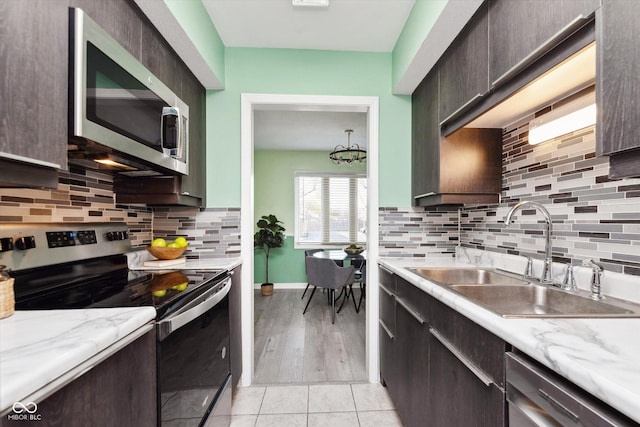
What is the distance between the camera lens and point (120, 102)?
1106mm

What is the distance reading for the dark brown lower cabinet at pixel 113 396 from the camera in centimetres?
61

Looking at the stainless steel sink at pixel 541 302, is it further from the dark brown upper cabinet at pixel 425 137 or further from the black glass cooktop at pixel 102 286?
the black glass cooktop at pixel 102 286

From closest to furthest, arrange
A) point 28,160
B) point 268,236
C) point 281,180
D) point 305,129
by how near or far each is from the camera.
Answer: point 28,160, point 305,129, point 268,236, point 281,180

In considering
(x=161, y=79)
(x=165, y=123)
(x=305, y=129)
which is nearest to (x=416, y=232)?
(x=165, y=123)

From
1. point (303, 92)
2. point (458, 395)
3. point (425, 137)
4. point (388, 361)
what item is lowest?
point (388, 361)

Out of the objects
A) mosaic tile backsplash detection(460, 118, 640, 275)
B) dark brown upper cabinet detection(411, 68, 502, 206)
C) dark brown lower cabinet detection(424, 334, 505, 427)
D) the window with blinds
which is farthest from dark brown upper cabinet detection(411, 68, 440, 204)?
the window with blinds

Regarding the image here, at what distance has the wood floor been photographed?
86.3 inches

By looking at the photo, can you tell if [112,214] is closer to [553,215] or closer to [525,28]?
[525,28]

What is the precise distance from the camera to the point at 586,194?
1206 mm

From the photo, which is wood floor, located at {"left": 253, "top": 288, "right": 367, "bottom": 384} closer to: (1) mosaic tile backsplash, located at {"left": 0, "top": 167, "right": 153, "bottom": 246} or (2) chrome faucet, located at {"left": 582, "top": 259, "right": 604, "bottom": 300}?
(1) mosaic tile backsplash, located at {"left": 0, "top": 167, "right": 153, "bottom": 246}

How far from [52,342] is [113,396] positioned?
9.3 inches

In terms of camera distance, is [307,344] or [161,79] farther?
[307,344]

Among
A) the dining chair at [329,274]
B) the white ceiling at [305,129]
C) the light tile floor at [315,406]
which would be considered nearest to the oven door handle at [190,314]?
the light tile floor at [315,406]

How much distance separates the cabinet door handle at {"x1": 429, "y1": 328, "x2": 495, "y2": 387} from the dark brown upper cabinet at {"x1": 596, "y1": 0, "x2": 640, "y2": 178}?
0.65m
